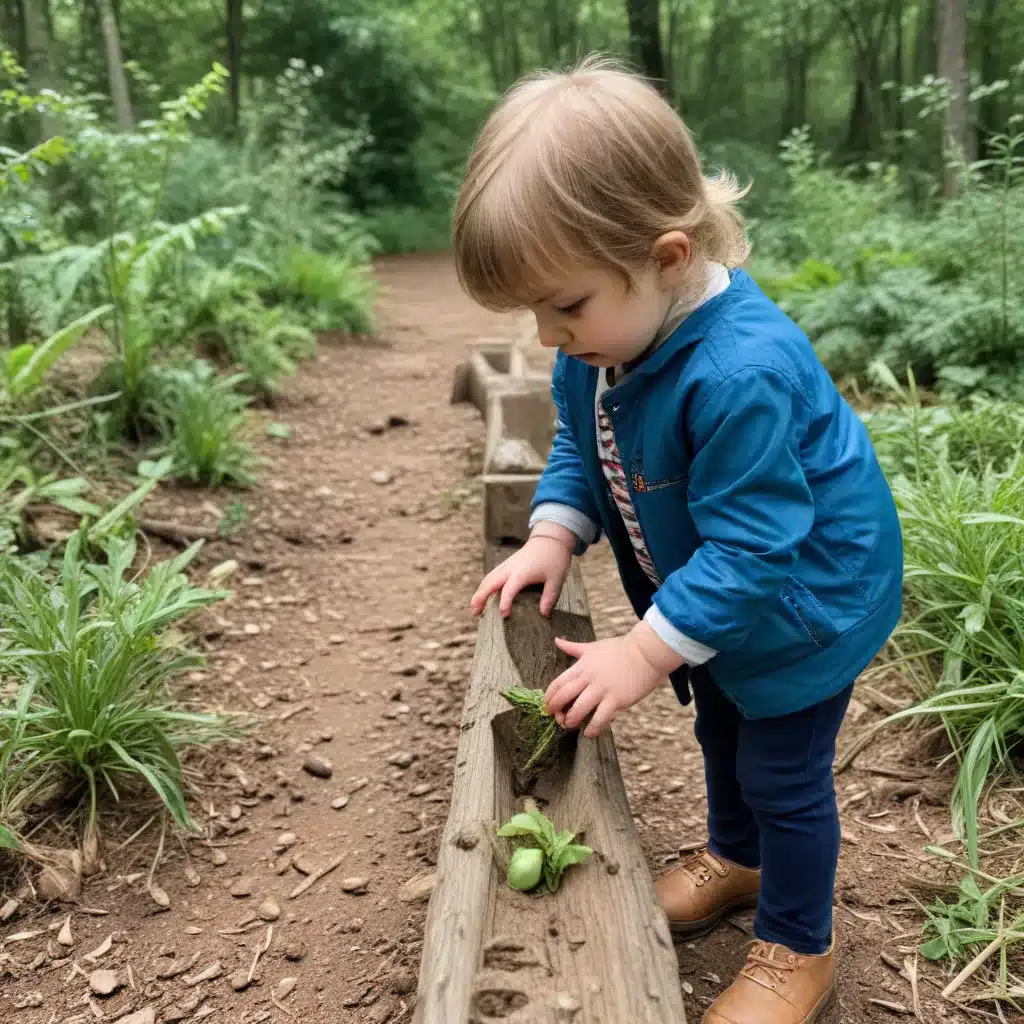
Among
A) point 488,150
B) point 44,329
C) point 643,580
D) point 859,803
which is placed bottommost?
point 859,803

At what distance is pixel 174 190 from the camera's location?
24.7 ft

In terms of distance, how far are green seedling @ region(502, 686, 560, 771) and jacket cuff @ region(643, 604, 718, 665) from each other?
0.30 metres

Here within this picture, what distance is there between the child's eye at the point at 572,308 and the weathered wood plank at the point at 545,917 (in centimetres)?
71

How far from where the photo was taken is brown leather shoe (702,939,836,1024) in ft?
5.33

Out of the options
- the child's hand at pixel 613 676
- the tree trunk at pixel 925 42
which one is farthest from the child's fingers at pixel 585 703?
the tree trunk at pixel 925 42

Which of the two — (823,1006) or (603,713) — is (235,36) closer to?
(603,713)

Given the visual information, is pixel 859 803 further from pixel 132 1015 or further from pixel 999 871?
pixel 132 1015

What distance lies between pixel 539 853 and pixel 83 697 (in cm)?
131

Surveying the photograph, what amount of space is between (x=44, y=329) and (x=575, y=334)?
3.33 metres

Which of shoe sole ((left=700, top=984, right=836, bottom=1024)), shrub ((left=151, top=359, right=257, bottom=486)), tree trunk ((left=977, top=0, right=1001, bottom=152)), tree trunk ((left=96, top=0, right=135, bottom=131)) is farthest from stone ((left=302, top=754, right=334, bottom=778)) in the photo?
tree trunk ((left=977, top=0, right=1001, bottom=152))

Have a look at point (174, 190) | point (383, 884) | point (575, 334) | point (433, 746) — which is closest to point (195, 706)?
point (433, 746)

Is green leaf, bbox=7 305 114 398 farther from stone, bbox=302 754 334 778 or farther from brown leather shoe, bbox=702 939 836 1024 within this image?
brown leather shoe, bbox=702 939 836 1024

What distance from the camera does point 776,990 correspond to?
1.65 meters

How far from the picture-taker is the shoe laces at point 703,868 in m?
1.98
